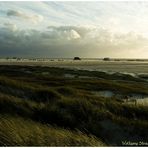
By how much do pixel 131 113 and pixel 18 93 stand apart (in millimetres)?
7019

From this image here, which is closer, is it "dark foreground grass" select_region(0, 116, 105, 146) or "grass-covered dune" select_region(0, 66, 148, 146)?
"dark foreground grass" select_region(0, 116, 105, 146)

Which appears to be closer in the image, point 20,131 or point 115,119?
point 20,131

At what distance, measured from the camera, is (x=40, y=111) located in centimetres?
1065

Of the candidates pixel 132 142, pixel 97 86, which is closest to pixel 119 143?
pixel 132 142

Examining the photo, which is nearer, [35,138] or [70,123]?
[35,138]

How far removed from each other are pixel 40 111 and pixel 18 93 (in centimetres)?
620

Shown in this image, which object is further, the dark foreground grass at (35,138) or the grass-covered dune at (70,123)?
the grass-covered dune at (70,123)

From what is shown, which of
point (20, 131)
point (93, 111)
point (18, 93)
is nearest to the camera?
point (20, 131)

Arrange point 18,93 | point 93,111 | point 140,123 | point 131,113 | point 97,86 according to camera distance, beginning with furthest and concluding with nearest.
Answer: point 97,86 < point 18,93 < point 131,113 < point 93,111 < point 140,123

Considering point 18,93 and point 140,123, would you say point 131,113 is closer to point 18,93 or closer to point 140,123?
point 140,123

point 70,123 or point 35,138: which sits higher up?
point 35,138

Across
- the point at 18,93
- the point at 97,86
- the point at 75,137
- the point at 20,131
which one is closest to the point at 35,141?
the point at 20,131

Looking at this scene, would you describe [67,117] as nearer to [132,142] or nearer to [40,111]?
[40,111]

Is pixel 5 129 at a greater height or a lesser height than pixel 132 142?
greater
